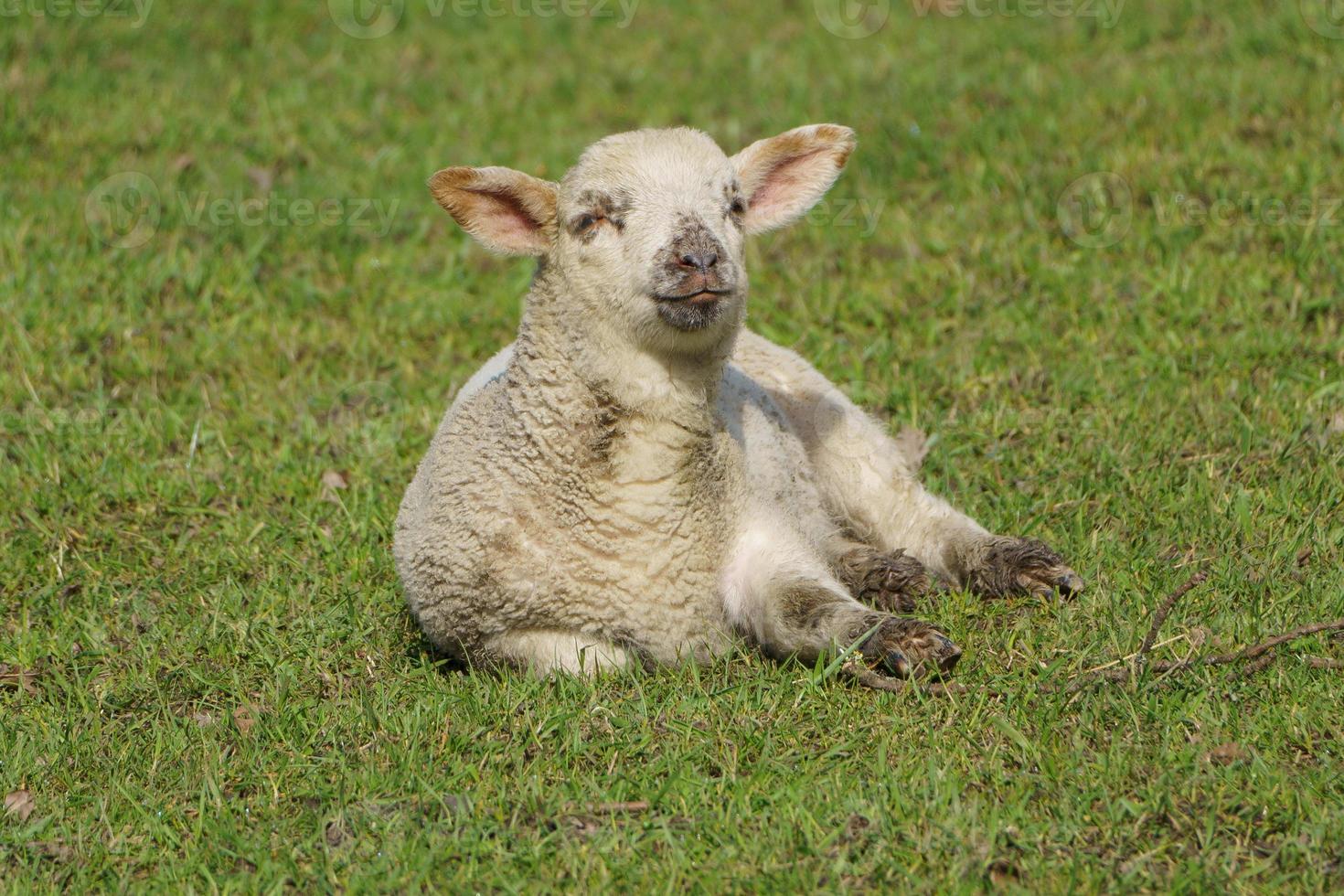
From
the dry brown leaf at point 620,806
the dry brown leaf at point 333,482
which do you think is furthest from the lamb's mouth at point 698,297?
the dry brown leaf at point 333,482

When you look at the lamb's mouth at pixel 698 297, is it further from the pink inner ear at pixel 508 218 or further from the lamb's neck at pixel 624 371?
the pink inner ear at pixel 508 218

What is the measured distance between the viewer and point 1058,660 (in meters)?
4.71

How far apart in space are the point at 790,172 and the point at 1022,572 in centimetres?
160

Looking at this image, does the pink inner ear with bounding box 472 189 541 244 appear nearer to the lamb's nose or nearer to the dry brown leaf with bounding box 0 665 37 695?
the lamb's nose

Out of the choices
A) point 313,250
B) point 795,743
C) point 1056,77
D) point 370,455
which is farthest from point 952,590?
point 1056,77

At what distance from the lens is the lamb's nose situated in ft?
15.9
